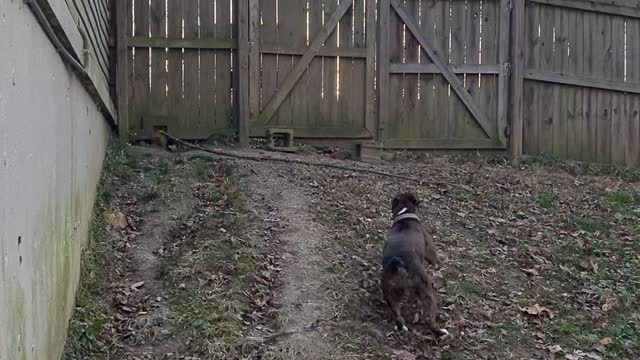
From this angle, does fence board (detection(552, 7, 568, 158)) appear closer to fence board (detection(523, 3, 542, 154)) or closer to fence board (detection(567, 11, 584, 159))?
fence board (detection(567, 11, 584, 159))

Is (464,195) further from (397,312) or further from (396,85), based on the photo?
(397,312)

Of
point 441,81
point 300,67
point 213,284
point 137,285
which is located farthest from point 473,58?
point 137,285

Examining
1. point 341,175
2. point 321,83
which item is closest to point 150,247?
point 341,175

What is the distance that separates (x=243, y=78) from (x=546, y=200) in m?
3.84

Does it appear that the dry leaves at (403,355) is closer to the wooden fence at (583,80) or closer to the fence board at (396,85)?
the fence board at (396,85)

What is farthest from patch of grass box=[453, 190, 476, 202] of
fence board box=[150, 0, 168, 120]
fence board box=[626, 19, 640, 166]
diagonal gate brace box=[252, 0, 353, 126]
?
fence board box=[626, 19, 640, 166]

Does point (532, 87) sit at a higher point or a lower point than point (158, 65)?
lower

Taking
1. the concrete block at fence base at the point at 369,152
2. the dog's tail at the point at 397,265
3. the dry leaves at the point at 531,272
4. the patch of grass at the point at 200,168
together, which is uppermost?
the concrete block at fence base at the point at 369,152

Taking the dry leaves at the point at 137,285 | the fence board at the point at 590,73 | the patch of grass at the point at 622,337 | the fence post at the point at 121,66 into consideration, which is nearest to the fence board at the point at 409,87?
the fence board at the point at 590,73

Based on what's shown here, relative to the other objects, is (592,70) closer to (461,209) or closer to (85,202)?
(461,209)

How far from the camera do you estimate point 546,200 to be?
8062 millimetres

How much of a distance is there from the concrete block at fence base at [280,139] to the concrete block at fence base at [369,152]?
857 mm

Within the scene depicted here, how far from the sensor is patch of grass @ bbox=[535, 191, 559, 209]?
7.95 metres

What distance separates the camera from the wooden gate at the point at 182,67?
8.73 m
